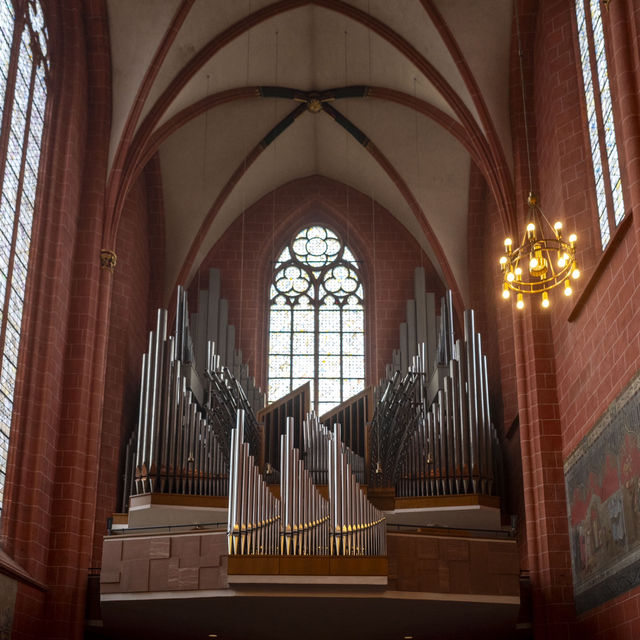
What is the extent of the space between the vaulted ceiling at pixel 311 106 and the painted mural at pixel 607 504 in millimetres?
5730

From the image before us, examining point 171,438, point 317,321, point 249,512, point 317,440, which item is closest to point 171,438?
point 171,438

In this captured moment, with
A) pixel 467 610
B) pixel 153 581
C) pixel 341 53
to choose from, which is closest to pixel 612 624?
pixel 467 610

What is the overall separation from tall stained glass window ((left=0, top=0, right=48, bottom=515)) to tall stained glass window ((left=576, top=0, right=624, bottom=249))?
9.01 meters

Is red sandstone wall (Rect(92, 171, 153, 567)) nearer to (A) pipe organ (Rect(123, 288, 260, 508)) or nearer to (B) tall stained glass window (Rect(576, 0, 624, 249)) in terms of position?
(A) pipe organ (Rect(123, 288, 260, 508))

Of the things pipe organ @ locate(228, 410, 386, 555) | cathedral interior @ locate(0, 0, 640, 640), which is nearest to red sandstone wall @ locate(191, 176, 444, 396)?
cathedral interior @ locate(0, 0, 640, 640)

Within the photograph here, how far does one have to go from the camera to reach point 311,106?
899 inches

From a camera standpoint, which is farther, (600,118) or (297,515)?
(600,118)

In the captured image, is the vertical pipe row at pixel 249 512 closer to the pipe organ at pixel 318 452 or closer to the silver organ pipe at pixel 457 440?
the pipe organ at pixel 318 452

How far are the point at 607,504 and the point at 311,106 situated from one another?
12.2m

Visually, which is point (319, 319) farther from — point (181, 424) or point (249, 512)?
point (249, 512)

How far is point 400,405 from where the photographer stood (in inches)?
772

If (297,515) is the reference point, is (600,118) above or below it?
above

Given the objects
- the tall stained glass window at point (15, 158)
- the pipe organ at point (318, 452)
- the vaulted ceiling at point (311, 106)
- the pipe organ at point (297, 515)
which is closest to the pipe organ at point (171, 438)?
the pipe organ at point (318, 452)

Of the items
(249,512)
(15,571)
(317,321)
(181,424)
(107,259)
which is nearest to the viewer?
(15,571)
